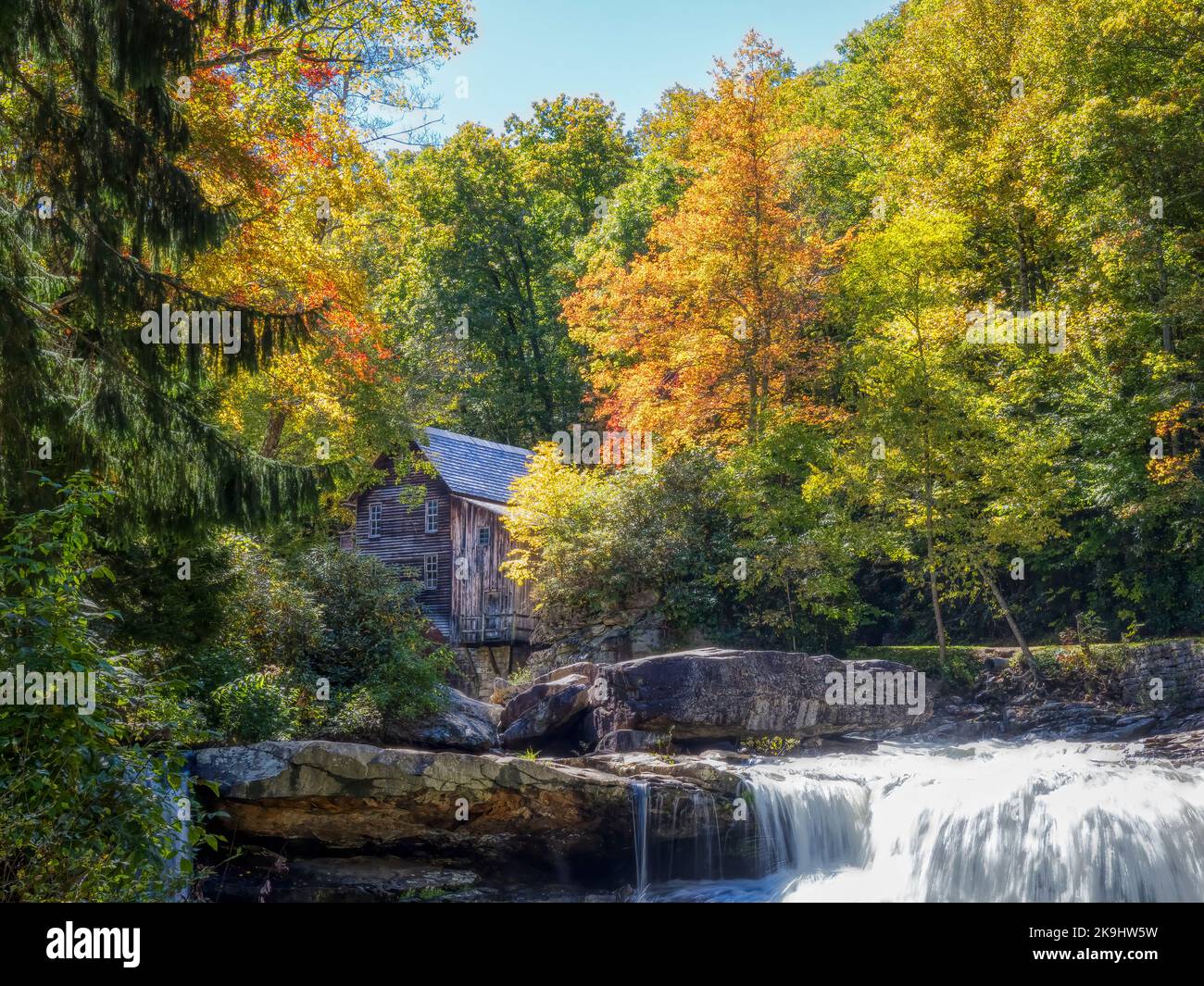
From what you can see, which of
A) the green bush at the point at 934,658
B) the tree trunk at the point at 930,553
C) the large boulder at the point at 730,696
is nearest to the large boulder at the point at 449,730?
the large boulder at the point at 730,696

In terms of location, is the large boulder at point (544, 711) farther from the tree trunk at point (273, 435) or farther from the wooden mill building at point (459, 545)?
the wooden mill building at point (459, 545)

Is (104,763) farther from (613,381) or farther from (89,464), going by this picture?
(613,381)

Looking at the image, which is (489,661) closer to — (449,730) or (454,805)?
(449,730)

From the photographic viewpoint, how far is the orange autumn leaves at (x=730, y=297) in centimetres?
2569

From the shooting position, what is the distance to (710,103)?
88.2 ft

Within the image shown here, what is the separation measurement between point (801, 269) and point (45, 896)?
75.4 ft

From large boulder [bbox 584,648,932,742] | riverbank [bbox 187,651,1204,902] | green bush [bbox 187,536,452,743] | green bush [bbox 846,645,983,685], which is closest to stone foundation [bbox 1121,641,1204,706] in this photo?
riverbank [bbox 187,651,1204,902]

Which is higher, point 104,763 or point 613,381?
point 613,381

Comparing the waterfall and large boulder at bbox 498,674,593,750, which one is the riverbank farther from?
large boulder at bbox 498,674,593,750

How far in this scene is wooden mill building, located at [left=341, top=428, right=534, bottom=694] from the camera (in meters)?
28.1

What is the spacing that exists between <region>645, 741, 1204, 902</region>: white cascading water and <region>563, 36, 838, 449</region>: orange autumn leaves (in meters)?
11.7

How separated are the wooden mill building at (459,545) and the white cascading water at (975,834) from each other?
42.7ft

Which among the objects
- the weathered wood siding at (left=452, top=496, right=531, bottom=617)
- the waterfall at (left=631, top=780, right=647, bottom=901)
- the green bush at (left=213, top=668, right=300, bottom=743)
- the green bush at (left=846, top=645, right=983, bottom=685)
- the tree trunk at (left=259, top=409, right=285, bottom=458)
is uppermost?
the tree trunk at (left=259, top=409, right=285, bottom=458)

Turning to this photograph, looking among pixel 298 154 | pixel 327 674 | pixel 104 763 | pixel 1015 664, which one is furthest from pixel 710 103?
pixel 104 763
